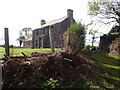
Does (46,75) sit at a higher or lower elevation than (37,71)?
lower

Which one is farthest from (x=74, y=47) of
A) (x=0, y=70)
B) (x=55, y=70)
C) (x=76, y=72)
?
(x=0, y=70)

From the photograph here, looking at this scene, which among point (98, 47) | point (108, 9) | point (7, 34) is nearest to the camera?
point (7, 34)

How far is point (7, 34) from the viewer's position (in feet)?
18.0

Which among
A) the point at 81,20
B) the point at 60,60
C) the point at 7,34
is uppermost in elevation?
the point at 81,20

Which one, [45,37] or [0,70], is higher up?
[45,37]

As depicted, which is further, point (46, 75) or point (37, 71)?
point (46, 75)

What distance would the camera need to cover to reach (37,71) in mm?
4285

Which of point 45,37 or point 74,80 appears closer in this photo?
point 74,80

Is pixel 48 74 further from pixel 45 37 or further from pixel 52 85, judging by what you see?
pixel 45 37

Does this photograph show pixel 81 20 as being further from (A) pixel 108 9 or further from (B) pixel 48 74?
(B) pixel 48 74

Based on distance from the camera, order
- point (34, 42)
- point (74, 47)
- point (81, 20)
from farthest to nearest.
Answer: point (34, 42)
point (81, 20)
point (74, 47)

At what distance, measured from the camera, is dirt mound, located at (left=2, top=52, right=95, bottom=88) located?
12.9 feet

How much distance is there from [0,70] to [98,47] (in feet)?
56.5

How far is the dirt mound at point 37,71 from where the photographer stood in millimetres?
3938
